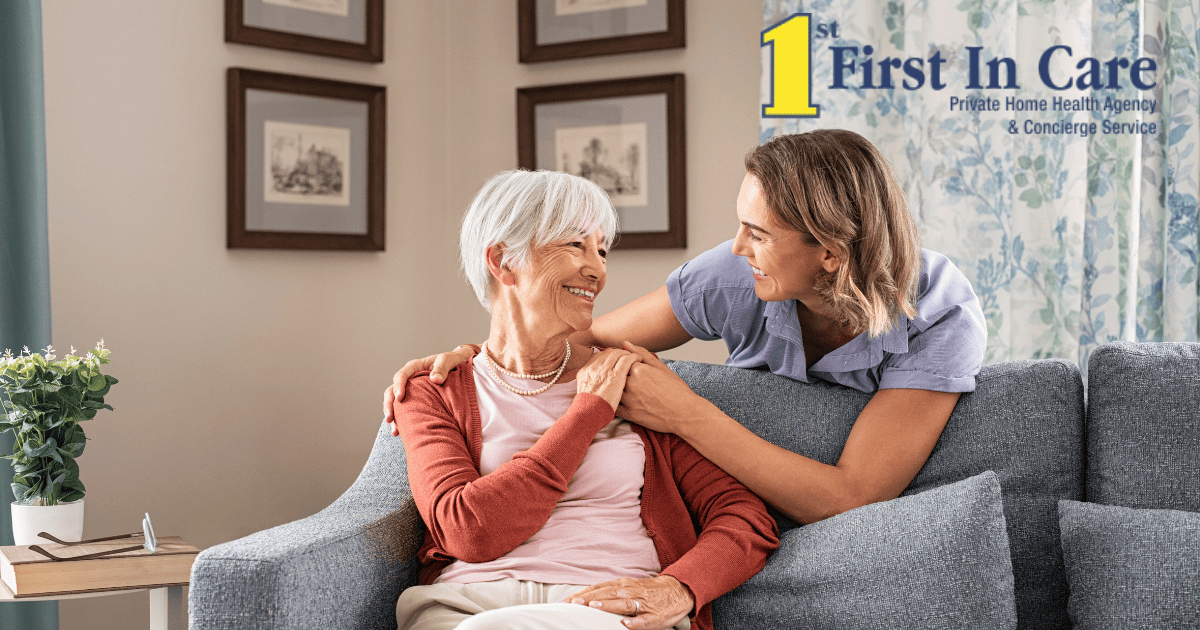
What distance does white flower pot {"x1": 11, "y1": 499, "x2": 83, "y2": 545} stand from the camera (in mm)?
1733

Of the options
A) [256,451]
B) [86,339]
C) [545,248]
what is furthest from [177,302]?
[545,248]

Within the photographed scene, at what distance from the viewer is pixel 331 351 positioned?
2.71 metres

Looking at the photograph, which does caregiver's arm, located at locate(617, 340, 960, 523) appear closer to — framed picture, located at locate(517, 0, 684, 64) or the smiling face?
the smiling face

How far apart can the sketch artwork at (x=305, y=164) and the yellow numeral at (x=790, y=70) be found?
1224mm

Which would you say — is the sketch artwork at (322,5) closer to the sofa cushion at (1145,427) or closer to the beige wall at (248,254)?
the beige wall at (248,254)

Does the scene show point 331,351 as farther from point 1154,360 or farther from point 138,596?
point 1154,360

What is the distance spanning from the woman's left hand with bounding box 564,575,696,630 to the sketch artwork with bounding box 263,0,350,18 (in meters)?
1.94

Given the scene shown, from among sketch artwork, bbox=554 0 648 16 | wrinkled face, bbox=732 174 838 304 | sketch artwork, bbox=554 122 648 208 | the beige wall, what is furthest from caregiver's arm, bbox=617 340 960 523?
sketch artwork, bbox=554 0 648 16

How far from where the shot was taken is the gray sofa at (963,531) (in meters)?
1.31

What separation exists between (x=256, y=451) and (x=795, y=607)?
1.68m

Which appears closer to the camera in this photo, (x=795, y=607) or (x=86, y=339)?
(x=795, y=607)

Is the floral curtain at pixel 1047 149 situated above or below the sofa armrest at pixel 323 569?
above

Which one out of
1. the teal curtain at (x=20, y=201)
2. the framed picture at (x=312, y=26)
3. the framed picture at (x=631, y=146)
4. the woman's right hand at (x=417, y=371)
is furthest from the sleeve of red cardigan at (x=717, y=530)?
the framed picture at (x=312, y=26)

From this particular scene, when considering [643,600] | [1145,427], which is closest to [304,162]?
[643,600]
